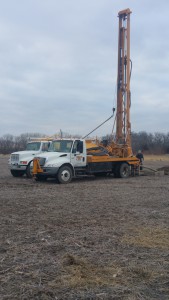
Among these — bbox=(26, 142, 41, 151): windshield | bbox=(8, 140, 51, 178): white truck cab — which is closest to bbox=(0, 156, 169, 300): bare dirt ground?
bbox=(8, 140, 51, 178): white truck cab

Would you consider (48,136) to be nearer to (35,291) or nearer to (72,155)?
(72,155)

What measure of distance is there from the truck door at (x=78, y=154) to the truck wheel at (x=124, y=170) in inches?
113

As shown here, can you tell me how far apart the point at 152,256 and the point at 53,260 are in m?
1.58

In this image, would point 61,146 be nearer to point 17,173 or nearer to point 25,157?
point 25,157

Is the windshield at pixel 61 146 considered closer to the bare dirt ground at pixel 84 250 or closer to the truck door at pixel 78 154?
the truck door at pixel 78 154

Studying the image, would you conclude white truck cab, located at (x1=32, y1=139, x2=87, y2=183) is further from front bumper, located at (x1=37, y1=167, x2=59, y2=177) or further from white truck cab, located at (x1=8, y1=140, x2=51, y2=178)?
white truck cab, located at (x1=8, y1=140, x2=51, y2=178)

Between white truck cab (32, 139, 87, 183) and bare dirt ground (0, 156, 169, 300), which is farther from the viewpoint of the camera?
white truck cab (32, 139, 87, 183)

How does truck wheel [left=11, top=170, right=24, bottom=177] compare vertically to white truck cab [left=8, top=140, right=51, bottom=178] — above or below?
below

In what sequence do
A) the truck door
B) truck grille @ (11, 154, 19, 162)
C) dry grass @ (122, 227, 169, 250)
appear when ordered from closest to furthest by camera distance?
dry grass @ (122, 227, 169, 250) < the truck door < truck grille @ (11, 154, 19, 162)

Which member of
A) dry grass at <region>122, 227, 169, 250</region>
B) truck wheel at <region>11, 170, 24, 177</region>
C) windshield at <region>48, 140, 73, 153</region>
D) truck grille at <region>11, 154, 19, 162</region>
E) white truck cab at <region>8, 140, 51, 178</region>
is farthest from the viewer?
truck wheel at <region>11, 170, 24, 177</region>

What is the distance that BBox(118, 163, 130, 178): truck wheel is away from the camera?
68.7 ft

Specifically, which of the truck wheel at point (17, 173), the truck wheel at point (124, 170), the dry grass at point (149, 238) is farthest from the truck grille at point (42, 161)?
the dry grass at point (149, 238)

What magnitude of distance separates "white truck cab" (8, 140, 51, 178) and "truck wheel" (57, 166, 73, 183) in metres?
2.60

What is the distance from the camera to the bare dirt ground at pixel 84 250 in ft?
15.1
